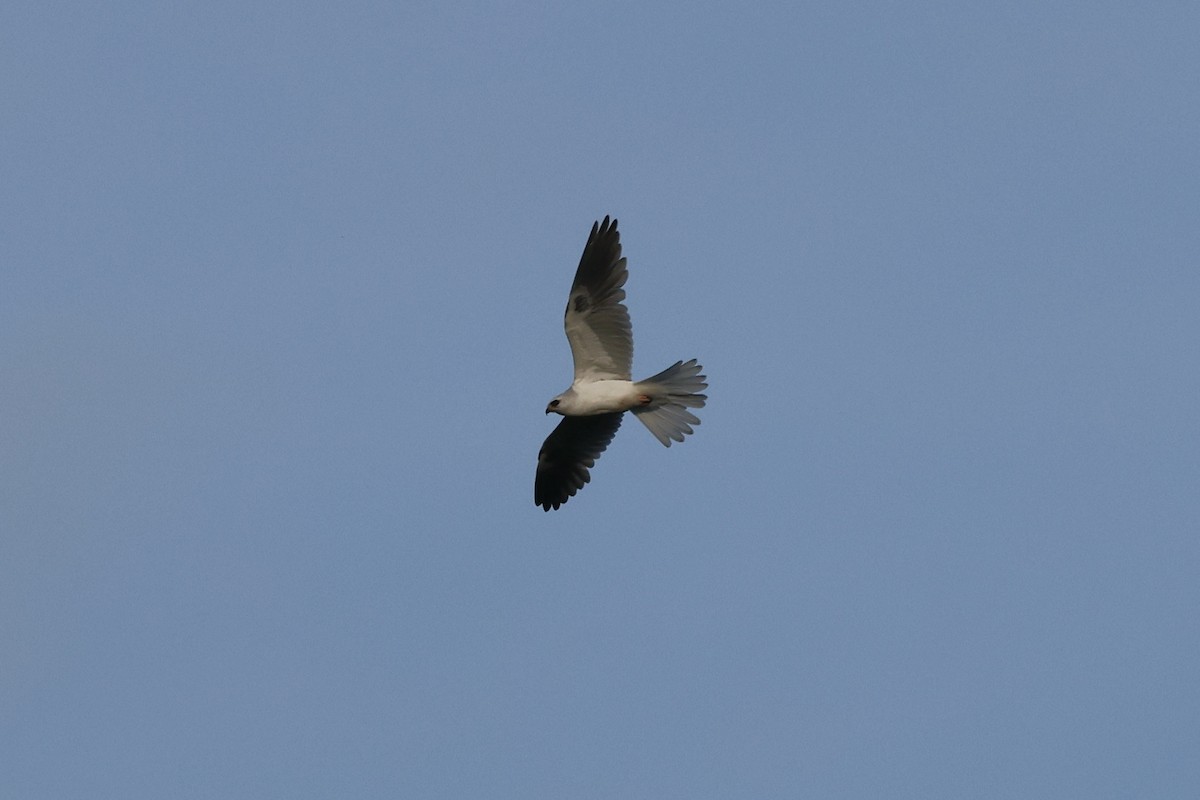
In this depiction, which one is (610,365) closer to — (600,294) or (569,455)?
(600,294)

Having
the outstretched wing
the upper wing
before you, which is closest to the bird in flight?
the upper wing

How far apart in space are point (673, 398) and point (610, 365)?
0.75m

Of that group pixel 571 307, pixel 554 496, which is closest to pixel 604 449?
pixel 554 496

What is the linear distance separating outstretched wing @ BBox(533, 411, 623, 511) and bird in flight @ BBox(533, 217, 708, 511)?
85 centimetres

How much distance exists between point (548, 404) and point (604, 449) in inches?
59.0

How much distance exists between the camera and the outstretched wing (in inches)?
794

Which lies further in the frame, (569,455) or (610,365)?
(569,455)

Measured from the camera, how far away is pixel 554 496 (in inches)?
818

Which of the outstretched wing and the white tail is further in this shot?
the outstretched wing

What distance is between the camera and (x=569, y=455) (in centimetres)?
2052

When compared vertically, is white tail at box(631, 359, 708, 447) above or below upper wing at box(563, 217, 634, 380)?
below

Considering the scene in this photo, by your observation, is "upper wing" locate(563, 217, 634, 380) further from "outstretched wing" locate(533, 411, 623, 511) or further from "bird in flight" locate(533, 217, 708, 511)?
"outstretched wing" locate(533, 411, 623, 511)

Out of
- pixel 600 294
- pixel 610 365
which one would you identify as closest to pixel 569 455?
pixel 610 365

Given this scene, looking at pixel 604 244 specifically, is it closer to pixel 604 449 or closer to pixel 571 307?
pixel 571 307
